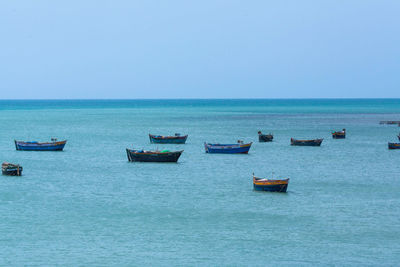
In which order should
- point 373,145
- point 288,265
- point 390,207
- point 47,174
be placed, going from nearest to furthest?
point 288,265 → point 390,207 → point 47,174 → point 373,145

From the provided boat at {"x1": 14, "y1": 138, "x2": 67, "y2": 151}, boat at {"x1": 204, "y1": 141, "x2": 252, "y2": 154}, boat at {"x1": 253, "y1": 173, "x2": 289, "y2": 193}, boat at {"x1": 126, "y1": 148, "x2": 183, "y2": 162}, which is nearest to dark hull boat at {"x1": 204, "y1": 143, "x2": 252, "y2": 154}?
boat at {"x1": 204, "y1": 141, "x2": 252, "y2": 154}

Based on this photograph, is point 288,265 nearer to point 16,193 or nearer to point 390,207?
point 390,207

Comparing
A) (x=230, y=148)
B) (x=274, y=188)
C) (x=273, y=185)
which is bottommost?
(x=230, y=148)

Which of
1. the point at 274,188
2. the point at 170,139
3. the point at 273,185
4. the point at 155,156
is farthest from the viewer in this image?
the point at 170,139

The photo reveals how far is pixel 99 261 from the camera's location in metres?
32.8

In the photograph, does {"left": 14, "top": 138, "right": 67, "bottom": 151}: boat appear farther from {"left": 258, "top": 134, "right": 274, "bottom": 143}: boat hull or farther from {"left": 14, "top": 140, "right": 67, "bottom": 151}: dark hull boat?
{"left": 258, "top": 134, "right": 274, "bottom": 143}: boat hull

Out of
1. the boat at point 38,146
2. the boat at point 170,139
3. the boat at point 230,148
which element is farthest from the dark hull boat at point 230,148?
the boat at point 38,146

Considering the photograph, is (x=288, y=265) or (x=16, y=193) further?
(x=16, y=193)

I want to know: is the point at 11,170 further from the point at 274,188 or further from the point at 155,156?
the point at 274,188

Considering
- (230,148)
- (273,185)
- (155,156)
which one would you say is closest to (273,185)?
(273,185)

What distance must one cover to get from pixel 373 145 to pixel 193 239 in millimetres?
63431

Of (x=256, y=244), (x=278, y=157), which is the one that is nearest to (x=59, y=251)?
(x=256, y=244)

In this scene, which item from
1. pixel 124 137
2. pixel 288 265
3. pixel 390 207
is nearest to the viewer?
pixel 288 265

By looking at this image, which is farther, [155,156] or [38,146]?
[38,146]
